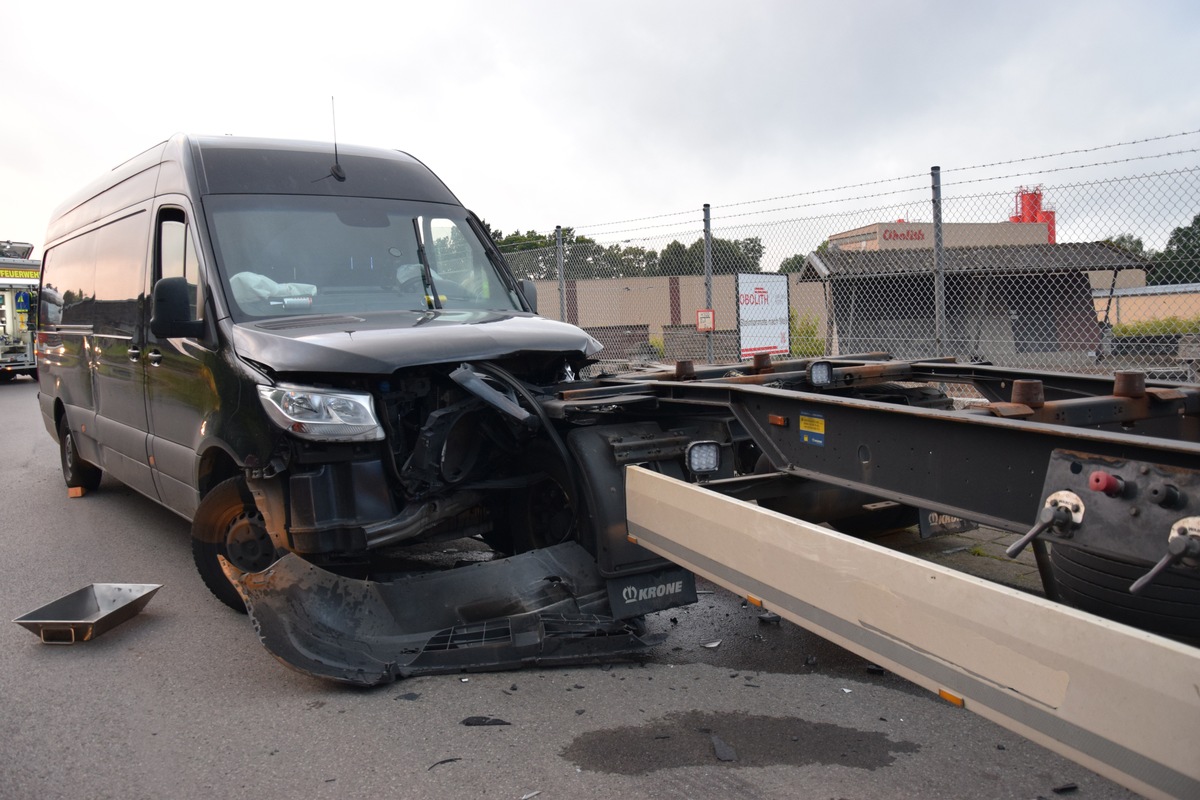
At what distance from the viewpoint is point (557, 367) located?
5.10m

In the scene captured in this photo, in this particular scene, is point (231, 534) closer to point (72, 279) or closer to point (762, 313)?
point (72, 279)

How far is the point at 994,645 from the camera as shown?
7.63 ft

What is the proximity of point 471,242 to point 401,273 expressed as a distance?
71 centimetres

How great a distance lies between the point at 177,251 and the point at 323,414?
6.55 feet

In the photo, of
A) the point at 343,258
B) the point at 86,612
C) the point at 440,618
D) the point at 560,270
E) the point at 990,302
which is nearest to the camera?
the point at 440,618

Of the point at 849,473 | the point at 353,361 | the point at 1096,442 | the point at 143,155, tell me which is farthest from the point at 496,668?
the point at 143,155

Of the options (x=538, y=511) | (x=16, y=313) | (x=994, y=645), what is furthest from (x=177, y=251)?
(x=16, y=313)

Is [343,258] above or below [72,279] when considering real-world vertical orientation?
below

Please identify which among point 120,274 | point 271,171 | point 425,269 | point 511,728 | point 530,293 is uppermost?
point 271,171

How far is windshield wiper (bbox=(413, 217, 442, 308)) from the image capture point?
5.45m

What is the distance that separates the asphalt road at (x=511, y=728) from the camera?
10.4ft

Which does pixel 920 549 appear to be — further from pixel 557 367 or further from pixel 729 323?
pixel 729 323

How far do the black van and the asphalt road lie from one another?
1.51 feet

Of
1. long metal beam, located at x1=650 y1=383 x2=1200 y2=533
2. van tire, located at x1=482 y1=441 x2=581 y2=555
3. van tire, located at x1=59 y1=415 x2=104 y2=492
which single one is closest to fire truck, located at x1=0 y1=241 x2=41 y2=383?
van tire, located at x1=59 y1=415 x2=104 y2=492
